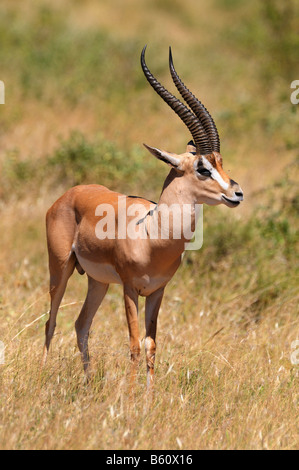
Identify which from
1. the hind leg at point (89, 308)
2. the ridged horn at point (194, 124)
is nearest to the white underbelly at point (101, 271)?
the hind leg at point (89, 308)

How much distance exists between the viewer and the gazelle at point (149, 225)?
4.92 meters

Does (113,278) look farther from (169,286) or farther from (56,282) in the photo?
(169,286)

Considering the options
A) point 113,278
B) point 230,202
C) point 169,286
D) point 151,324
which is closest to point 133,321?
point 151,324

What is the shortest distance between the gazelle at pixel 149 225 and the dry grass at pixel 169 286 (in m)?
0.54

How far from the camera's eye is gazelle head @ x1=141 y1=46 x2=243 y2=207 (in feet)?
15.9

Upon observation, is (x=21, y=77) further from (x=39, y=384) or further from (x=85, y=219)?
(x=39, y=384)

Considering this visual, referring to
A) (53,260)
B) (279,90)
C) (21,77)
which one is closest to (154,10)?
(279,90)

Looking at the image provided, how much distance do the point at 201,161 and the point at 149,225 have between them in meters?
0.62

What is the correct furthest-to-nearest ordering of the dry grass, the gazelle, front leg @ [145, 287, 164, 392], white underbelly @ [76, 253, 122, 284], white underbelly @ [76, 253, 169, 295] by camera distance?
1. white underbelly @ [76, 253, 122, 284]
2. front leg @ [145, 287, 164, 392]
3. white underbelly @ [76, 253, 169, 295]
4. the gazelle
5. the dry grass

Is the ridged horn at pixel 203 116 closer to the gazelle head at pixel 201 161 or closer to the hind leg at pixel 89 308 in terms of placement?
the gazelle head at pixel 201 161

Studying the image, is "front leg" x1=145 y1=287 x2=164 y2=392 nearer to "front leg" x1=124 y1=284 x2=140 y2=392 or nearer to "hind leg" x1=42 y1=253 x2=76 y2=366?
"front leg" x1=124 y1=284 x2=140 y2=392

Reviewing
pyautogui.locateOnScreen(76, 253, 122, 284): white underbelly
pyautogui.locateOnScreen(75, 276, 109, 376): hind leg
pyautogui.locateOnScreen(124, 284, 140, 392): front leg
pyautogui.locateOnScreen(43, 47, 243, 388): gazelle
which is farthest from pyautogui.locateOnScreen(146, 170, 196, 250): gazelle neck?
pyautogui.locateOnScreen(75, 276, 109, 376): hind leg

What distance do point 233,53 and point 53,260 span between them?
20.4 m
